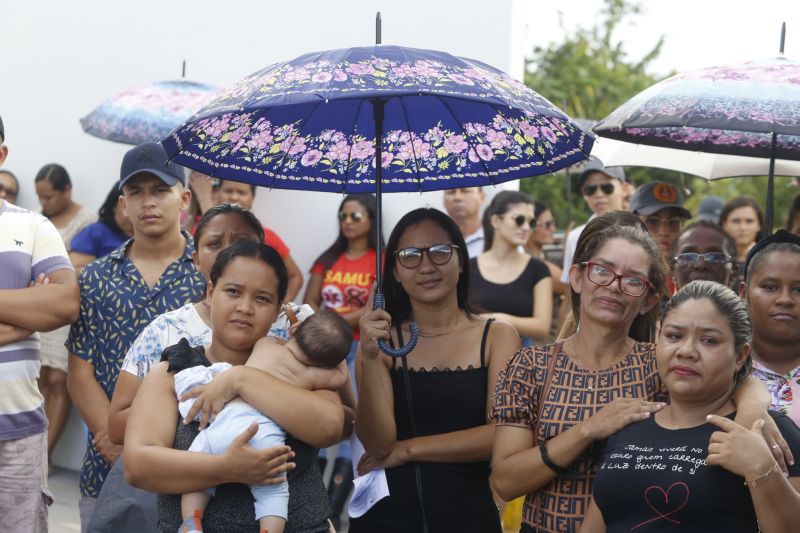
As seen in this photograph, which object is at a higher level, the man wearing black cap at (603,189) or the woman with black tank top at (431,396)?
the man wearing black cap at (603,189)

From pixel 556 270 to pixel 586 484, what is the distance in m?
4.14

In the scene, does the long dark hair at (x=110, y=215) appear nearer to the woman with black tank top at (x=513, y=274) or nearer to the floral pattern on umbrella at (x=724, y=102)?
the woman with black tank top at (x=513, y=274)

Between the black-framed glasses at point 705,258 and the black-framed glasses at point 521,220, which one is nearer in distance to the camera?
the black-framed glasses at point 705,258

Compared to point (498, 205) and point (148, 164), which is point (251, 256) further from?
point (498, 205)

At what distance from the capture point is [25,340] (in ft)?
14.2

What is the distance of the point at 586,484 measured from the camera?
327cm

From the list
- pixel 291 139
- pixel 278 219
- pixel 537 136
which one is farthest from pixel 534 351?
pixel 278 219

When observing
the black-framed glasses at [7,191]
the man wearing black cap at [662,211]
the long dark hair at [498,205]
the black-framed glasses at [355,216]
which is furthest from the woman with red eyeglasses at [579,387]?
the black-framed glasses at [7,191]

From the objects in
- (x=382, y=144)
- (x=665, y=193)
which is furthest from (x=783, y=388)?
(x=665, y=193)

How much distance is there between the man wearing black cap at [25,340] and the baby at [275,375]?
1237 millimetres

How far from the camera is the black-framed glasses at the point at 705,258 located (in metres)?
4.85

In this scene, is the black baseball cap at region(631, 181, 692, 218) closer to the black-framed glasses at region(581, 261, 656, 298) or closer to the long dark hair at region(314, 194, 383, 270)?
the long dark hair at region(314, 194, 383, 270)

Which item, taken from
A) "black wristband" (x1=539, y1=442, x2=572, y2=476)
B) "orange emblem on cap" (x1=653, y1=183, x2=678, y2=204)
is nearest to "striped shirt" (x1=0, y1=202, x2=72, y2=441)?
"black wristband" (x1=539, y1=442, x2=572, y2=476)

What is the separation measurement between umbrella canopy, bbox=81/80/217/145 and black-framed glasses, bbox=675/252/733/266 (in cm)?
366
